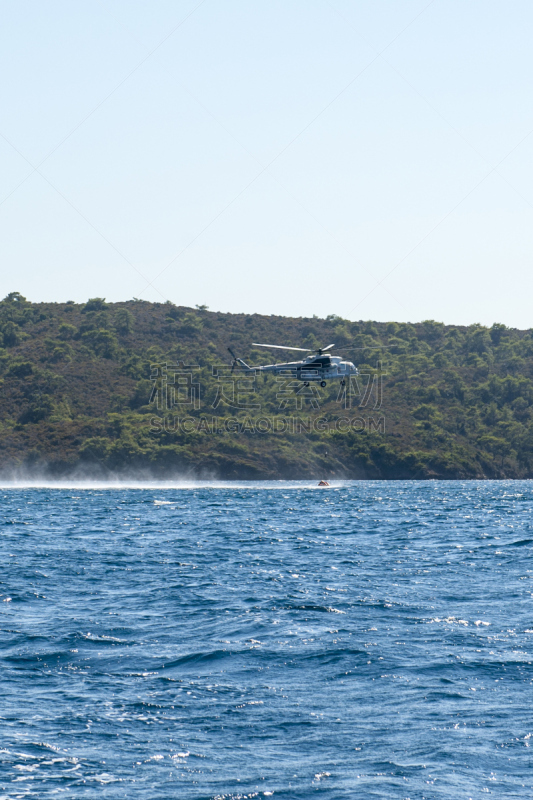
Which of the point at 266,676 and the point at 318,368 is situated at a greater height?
the point at 318,368

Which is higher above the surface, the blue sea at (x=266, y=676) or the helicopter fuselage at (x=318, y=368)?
the helicopter fuselage at (x=318, y=368)

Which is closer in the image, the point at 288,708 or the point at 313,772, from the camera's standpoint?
the point at 313,772

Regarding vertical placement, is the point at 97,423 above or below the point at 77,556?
above

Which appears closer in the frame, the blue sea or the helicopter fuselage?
the blue sea

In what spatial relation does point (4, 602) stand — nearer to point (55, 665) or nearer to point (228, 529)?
point (55, 665)

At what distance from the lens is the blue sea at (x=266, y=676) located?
15.9 metres

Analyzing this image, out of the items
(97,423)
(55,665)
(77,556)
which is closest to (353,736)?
(55,665)

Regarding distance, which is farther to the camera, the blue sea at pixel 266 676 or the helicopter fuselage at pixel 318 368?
the helicopter fuselage at pixel 318 368

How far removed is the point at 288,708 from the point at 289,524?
5363 cm

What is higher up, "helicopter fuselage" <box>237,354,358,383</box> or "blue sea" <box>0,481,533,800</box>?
"helicopter fuselage" <box>237,354,358,383</box>

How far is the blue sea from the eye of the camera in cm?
1585

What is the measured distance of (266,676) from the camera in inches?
863

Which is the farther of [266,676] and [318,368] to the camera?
[318,368]

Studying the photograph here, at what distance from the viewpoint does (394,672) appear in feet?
72.4
